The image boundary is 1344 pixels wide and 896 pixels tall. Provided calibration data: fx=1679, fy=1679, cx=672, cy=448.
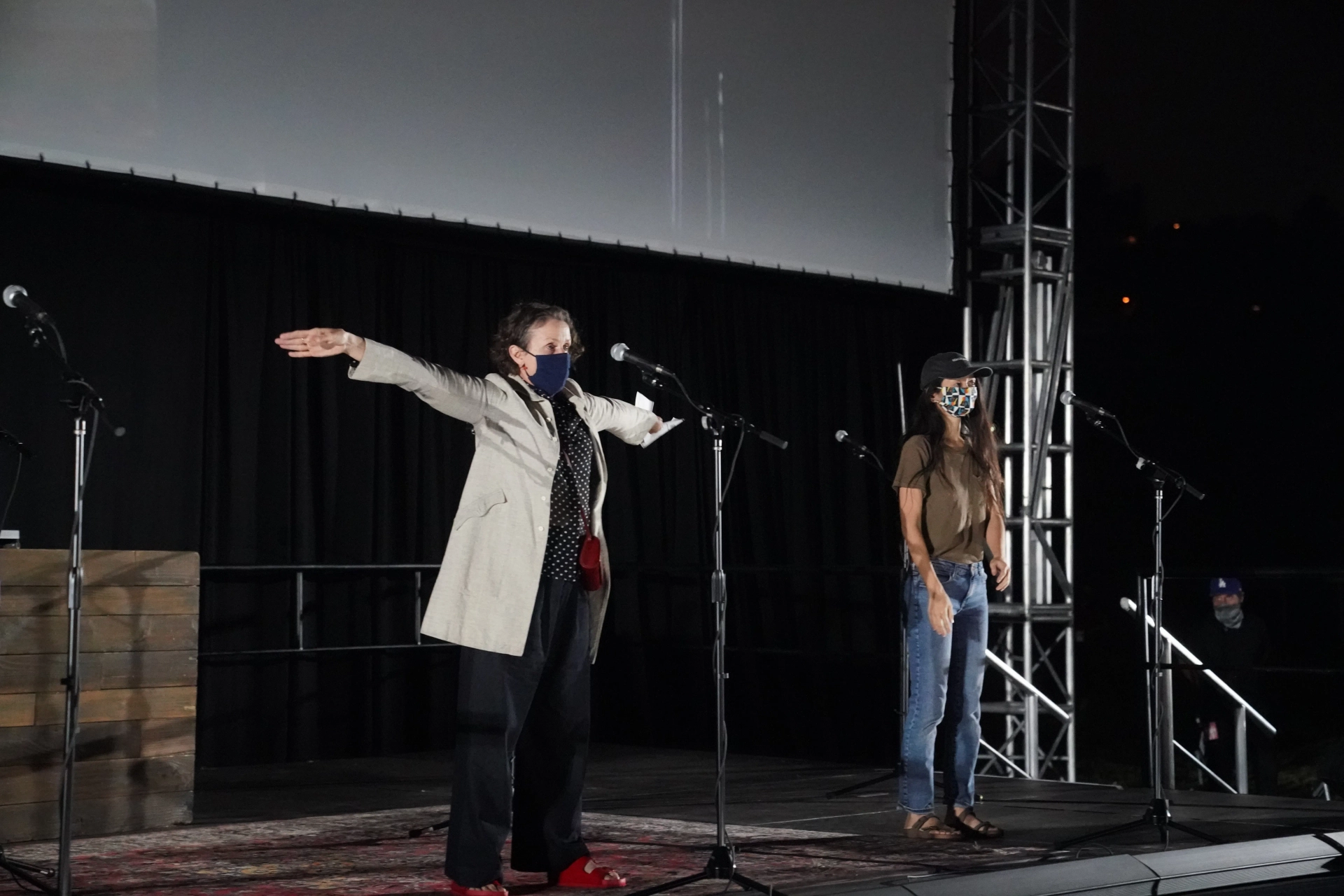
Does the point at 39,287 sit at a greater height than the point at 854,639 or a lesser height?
greater

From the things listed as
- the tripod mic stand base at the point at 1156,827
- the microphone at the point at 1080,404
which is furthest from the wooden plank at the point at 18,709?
the microphone at the point at 1080,404

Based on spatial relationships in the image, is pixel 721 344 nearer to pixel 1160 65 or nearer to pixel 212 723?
pixel 212 723

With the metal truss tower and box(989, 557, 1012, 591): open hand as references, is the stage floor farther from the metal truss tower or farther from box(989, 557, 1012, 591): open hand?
the metal truss tower

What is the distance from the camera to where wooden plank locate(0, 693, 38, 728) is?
4.54m

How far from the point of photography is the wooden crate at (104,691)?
4566 mm

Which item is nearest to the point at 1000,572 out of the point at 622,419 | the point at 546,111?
the point at 622,419

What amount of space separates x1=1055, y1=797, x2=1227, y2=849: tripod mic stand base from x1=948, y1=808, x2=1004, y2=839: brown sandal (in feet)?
0.57

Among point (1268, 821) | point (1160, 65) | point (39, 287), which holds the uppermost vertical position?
point (1160, 65)

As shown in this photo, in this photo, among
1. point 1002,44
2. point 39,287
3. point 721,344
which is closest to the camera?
point 39,287

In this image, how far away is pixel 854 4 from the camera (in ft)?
25.6

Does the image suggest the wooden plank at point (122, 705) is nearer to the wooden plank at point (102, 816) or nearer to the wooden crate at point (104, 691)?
the wooden crate at point (104, 691)

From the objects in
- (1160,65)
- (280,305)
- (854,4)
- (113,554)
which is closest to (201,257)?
(280,305)

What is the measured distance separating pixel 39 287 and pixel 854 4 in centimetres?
384

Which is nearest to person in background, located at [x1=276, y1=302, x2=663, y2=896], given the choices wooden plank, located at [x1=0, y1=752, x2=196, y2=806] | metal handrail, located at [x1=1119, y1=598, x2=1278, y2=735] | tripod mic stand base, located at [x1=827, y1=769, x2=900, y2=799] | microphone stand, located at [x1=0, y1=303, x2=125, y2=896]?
microphone stand, located at [x1=0, y1=303, x2=125, y2=896]
